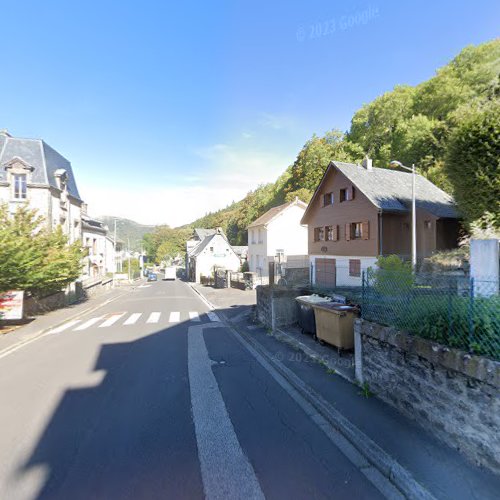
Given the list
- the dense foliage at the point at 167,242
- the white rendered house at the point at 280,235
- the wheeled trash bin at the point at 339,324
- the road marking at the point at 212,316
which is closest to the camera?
the wheeled trash bin at the point at 339,324

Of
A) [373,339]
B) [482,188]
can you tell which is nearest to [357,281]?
[482,188]

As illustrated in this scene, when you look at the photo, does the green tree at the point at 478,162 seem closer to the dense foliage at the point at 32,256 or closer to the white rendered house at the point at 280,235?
the dense foliage at the point at 32,256

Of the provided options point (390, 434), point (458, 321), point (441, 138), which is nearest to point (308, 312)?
point (390, 434)

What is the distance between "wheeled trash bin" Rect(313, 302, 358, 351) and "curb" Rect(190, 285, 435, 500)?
1563mm

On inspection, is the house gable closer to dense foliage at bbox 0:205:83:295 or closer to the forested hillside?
the forested hillside

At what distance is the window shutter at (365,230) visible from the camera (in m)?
20.4

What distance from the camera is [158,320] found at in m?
15.2

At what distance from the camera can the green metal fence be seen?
3990mm

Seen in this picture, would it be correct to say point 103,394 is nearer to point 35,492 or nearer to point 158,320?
point 35,492

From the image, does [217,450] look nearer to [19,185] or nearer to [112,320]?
[112,320]

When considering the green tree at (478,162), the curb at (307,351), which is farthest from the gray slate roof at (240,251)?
the curb at (307,351)

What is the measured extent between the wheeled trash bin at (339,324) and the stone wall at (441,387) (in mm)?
1802

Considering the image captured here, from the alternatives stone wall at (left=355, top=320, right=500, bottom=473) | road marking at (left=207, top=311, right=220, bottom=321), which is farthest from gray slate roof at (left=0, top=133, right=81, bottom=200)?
stone wall at (left=355, top=320, right=500, bottom=473)

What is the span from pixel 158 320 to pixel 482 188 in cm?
1530
